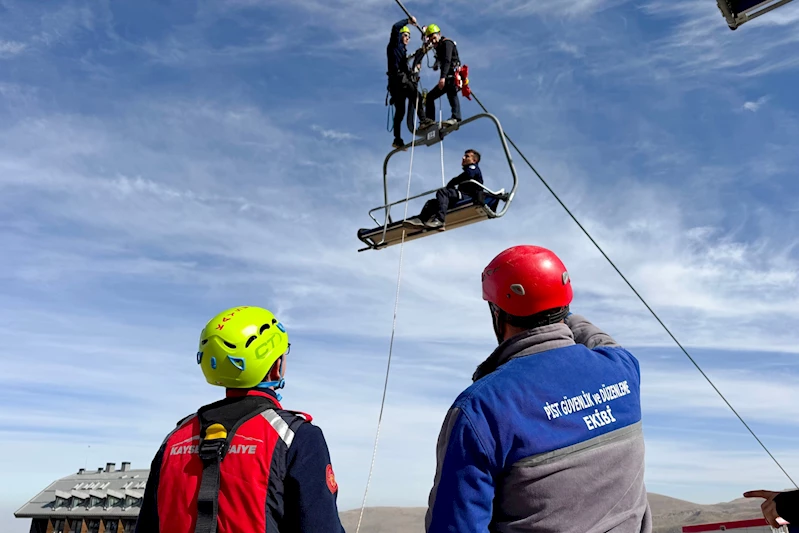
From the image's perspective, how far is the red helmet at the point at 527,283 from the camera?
2.08m

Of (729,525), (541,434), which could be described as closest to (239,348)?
(541,434)

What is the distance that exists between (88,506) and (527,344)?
130 feet

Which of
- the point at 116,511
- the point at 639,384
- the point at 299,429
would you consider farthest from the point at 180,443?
the point at 116,511

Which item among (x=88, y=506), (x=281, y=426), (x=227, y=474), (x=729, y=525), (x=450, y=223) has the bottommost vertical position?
(x=729, y=525)

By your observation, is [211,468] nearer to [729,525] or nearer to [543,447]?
[543,447]

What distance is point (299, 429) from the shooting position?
2344 millimetres

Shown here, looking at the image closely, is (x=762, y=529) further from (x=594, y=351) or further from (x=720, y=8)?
(x=594, y=351)

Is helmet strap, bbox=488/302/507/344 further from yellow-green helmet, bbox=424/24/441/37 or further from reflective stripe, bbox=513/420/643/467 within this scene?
yellow-green helmet, bbox=424/24/441/37

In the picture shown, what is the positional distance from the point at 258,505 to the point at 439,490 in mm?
809

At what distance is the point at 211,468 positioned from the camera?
7.45 feet

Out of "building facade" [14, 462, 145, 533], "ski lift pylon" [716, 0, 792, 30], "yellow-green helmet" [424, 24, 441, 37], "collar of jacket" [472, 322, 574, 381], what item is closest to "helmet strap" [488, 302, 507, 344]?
"collar of jacket" [472, 322, 574, 381]

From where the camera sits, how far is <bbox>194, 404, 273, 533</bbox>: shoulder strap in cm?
221

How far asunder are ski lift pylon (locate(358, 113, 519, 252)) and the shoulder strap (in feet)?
17.7

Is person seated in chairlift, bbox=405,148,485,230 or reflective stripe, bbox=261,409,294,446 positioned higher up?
person seated in chairlift, bbox=405,148,485,230
